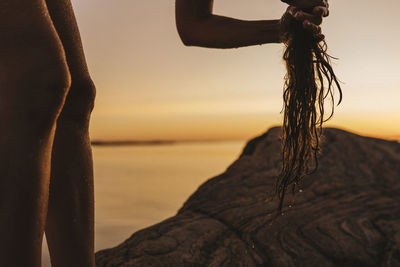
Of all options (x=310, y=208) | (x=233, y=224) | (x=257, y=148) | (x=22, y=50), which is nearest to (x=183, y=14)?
(x=22, y=50)

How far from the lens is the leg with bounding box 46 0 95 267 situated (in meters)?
1.55

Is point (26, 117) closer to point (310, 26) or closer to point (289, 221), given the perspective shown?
point (310, 26)

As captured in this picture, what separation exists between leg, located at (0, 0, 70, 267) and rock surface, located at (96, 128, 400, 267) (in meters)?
1.11

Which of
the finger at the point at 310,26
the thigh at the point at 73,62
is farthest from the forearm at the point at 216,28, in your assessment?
the thigh at the point at 73,62

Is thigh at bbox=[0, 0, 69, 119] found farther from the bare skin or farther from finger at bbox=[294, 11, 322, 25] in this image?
finger at bbox=[294, 11, 322, 25]

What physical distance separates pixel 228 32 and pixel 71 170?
0.70 meters

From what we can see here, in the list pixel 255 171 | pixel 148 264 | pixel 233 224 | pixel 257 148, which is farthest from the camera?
pixel 257 148

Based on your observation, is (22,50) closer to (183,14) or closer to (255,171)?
(183,14)

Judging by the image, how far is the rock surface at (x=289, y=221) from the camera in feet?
7.77

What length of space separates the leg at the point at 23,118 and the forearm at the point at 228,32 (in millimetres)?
555

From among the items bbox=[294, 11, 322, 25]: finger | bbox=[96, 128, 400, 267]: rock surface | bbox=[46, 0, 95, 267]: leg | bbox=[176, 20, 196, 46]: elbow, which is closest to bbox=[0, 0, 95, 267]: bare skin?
bbox=[46, 0, 95, 267]: leg

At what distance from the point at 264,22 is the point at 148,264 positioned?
4.05 ft

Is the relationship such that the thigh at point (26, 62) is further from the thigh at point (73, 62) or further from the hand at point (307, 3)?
the hand at point (307, 3)

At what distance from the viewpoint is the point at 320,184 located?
9.83 feet
